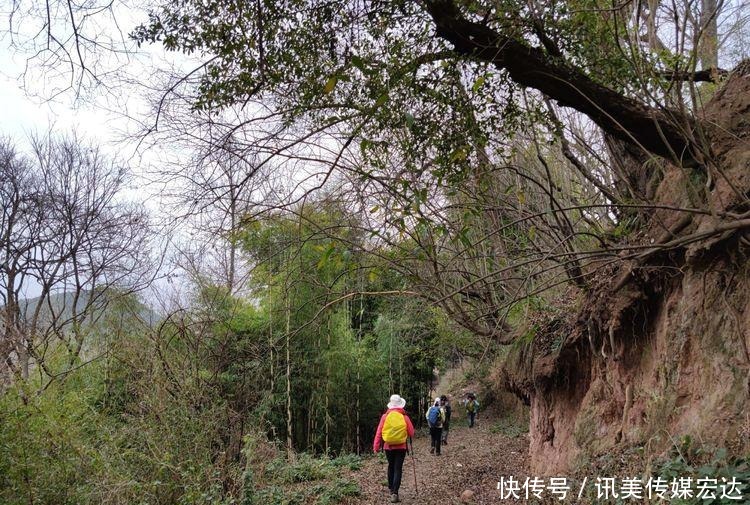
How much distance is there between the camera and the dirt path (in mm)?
7383

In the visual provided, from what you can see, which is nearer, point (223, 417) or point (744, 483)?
point (744, 483)

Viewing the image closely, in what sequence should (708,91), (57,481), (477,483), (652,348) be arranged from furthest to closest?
1. (708,91)
2. (477,483)
3. (57,481)
4. (652,348)

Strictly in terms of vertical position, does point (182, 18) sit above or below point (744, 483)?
above

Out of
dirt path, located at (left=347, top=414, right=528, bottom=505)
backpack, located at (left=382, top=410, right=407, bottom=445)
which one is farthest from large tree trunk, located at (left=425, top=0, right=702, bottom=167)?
backpack, located at (left=382, top=410, right=407, bottom=445)

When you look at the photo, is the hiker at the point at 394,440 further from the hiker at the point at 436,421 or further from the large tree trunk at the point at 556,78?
the large tree trunk at the point at 556,78

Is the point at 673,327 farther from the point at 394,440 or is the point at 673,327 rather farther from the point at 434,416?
the point at 434,416

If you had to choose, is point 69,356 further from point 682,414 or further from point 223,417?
point 682,414

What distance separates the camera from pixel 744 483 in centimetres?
320

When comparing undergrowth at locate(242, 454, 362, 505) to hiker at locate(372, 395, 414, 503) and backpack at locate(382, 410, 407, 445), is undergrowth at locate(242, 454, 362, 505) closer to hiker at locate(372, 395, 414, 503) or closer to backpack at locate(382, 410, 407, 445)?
hiker at locate(372, 395, 414, 503)

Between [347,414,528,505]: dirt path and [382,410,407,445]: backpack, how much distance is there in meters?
0.95

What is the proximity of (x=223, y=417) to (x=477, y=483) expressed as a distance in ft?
13.1

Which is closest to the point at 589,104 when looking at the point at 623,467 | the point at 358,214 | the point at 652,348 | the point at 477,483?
the point at 358,214

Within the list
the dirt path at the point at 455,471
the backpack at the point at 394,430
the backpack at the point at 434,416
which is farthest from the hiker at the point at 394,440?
the backpack at the point at 434,416

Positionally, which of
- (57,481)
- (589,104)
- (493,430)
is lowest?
(493,430)
